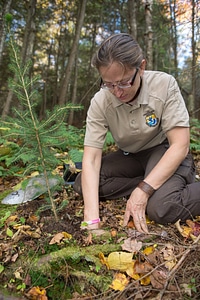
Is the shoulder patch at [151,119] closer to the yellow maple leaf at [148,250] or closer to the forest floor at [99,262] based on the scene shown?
the forest floor at [99,262]

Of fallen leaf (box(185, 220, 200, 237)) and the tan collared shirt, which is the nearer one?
fallen leaf (box(185, 220, 200, 237))

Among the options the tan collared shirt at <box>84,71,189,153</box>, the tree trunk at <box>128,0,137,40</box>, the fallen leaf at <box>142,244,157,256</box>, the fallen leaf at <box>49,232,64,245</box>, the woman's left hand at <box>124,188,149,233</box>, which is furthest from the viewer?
the tree trunk at <box>128,0,137,40</box>

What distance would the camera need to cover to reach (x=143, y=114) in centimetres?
235

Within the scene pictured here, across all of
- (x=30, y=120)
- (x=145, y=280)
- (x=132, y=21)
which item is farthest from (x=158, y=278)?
(x=132, y=21)

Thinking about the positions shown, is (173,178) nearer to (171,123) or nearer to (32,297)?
(171,123)

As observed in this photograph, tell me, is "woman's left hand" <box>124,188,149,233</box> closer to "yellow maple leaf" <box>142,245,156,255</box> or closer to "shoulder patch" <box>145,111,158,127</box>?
"yellow maple leaf" <box>142,245,156,255</box>

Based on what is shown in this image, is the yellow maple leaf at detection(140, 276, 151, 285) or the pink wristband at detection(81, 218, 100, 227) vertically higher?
the pink wristband at detection(81, 218, 100, 227)

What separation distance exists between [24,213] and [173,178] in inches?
55.2

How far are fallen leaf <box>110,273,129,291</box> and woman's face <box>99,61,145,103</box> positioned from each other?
4.34ft

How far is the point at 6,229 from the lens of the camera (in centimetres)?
→ 222

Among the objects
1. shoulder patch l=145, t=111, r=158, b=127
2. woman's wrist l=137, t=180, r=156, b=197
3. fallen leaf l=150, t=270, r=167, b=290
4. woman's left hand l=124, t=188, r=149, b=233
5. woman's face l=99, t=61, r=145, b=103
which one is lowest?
fallen leaf l=150, t=270, r=167, b=290

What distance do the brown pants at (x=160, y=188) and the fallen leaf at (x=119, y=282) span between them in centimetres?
67

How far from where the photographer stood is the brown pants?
216 centimetres

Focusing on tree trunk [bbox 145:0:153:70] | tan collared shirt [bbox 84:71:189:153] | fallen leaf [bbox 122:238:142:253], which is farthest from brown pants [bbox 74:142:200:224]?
tree trunk [bbox 145:0:153:70]
